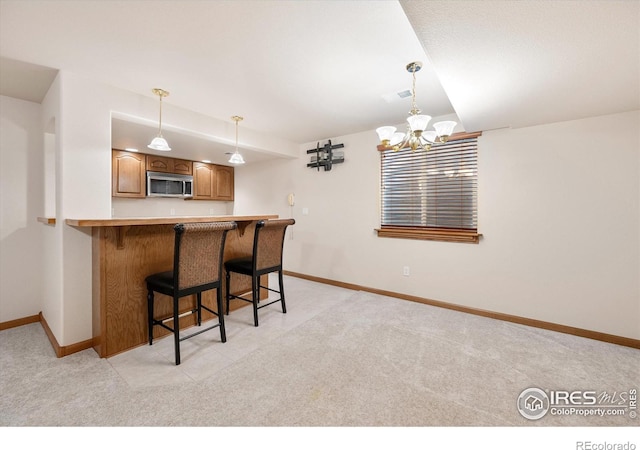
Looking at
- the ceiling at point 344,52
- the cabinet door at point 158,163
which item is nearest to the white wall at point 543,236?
the ceiling at point 344,52

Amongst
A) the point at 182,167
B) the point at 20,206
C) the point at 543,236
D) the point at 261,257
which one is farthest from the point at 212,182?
the point at 543,236

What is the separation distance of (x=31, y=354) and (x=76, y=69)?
7.67 feet

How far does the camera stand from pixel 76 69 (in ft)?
7.24

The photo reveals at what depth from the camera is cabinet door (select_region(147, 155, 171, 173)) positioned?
4.45m

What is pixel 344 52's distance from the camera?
1.95 meters

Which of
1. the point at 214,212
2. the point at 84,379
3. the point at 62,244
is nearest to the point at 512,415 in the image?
the point at 84,379

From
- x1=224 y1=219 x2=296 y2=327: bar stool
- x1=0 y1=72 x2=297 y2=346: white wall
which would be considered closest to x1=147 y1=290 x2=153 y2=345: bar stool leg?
x1=0 y1=72 x2=297 y2=346: white wall

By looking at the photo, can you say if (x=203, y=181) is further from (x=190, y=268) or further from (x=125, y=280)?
(x=190, y=268)

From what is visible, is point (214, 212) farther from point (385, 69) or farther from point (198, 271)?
point (385, 69)

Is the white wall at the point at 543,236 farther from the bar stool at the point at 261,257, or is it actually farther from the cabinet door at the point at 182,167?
the cabinet door at the point at 182,167

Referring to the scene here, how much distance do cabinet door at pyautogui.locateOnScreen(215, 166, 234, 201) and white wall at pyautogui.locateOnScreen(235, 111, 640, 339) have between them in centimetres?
297

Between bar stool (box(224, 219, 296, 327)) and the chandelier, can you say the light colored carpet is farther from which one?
the chandelier

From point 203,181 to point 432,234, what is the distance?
4.17 metres

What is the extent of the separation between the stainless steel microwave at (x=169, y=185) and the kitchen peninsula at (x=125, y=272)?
7.65 feet
